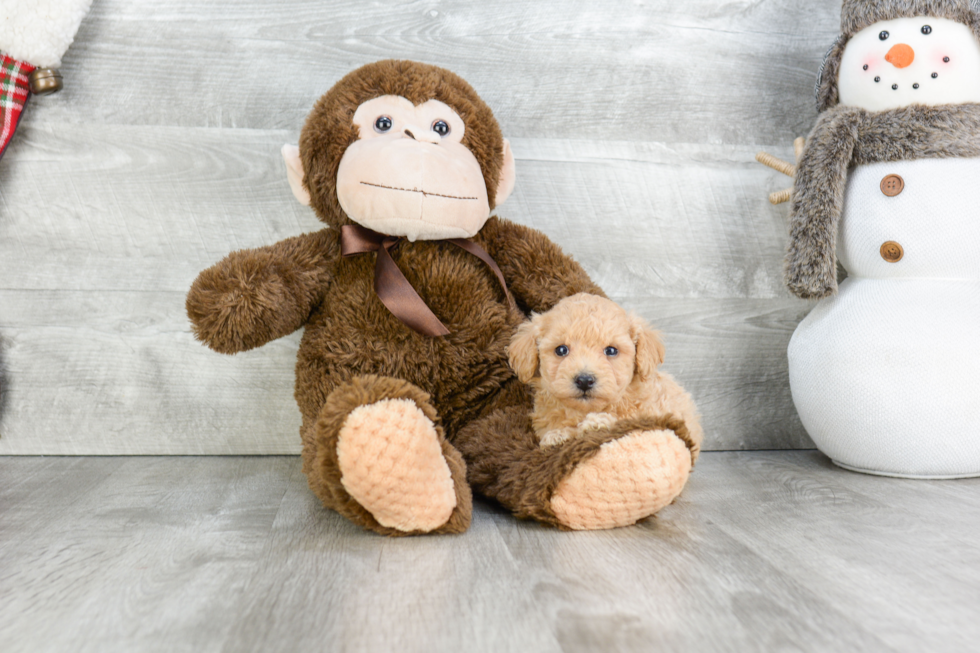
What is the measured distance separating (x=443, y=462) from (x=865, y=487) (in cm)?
61

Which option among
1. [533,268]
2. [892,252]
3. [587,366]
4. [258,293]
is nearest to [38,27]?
[258,293]

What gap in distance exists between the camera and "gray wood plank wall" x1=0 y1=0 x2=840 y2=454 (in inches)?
43.8

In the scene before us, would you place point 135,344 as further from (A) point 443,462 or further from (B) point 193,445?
(A) point 443,462

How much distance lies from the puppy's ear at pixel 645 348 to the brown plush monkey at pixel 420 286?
0.29 feet

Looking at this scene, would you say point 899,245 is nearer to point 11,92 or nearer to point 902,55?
point 902,55

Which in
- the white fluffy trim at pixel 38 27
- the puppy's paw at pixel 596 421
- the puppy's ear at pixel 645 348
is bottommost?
the puppy's paw at pixel 596 421

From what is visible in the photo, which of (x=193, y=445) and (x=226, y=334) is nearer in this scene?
(x=226, y=334)

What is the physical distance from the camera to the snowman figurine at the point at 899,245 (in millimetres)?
979

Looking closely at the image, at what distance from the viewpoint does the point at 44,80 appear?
105 centimetres

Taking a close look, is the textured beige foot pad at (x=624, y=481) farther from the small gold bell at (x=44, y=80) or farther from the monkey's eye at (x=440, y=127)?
the small gold bell at (x=44, y=80)

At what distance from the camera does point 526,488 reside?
0.80 metres

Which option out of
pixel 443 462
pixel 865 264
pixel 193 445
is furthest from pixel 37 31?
pixel 865 264

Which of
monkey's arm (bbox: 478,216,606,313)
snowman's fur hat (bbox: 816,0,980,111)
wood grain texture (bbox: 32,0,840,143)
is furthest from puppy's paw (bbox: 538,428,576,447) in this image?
snowman's fur hat (bbox: 816,0,980,111)

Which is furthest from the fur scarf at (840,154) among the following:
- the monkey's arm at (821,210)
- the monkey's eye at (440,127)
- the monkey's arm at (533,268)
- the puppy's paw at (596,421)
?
the monkey's eye at (440,127)
